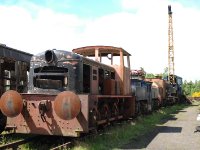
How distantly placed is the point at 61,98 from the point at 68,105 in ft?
0.88

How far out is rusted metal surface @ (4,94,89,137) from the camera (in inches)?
350

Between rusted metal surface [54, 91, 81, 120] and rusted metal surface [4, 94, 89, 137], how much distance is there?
0.33 m

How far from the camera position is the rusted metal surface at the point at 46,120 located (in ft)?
29.1

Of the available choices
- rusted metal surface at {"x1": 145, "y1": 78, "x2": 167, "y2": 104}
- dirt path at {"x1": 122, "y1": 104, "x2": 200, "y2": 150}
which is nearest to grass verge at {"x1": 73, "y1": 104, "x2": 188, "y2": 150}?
dirt path at {"x1": 122, "y1": 104, "x2": 200, "y2": 150}

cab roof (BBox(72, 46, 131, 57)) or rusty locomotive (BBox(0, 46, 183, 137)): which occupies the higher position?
cab roof (BBox(72, 46, 131, 57))

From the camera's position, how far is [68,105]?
855 centimetres

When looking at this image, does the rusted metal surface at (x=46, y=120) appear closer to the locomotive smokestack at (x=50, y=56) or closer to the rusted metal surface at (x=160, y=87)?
the locomotive smokestack at (x=50, y=56)

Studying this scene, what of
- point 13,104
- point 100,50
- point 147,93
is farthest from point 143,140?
point 147,93

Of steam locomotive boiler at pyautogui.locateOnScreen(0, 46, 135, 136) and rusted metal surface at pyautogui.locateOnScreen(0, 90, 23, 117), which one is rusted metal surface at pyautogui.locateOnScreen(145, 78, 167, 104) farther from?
rusted metal surface at pyautogui.locateOnScreen(0, 90, 23, 117)

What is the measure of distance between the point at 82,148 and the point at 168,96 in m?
23.7

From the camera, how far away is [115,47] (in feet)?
41.5

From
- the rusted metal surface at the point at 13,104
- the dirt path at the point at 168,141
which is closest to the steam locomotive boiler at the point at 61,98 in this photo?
the rusted metal surface at the point at 13,104

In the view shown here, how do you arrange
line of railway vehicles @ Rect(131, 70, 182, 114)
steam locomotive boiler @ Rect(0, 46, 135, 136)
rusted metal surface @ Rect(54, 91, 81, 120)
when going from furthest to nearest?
line of railway vehicles @ Rect(131, 70, 182, 114) → steam locomotive boiler @ Rect(0, 46, 135, 136) → rusted metal surface @ Rect(54, 91, 81, 120)

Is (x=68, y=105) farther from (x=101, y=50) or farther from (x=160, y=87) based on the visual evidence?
(x=160, y=87)
